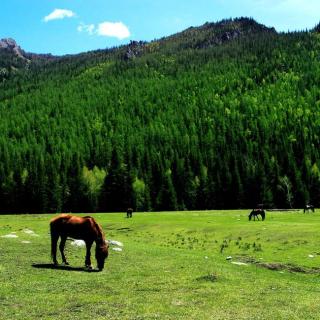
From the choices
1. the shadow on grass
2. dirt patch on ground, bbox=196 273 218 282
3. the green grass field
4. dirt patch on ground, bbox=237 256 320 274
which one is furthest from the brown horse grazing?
dirt patch on ground, bbox=237 256 320 274

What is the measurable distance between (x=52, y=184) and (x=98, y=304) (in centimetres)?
13900

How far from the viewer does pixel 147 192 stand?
153625mm

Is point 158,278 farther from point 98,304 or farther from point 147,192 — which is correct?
point 147,192

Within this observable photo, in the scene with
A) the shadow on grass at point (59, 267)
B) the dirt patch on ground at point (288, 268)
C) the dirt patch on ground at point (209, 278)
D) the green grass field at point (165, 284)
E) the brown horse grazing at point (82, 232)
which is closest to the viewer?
the green grass field at point (165, 284)

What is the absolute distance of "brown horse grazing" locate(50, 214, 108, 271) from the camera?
92.2 feet

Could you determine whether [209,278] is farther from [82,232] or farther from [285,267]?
[285,267]

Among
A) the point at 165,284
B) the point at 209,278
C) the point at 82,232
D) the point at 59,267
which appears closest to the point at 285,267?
the point at 209,278

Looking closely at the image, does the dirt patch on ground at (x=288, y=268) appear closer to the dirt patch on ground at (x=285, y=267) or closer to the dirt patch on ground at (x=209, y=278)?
the dirt patch on ground at (x=285, y=267)

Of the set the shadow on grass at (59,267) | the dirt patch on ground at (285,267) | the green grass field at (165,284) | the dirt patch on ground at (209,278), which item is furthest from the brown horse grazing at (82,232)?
the dirt patch on ground at (285,267)

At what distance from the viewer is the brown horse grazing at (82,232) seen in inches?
1106

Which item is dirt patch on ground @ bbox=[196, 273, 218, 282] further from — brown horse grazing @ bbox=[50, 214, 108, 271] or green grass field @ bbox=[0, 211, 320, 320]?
brown horse grazing @ bbox=[50, 214, 108, 271]

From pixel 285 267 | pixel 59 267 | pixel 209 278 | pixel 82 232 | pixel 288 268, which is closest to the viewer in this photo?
pixel 209 278

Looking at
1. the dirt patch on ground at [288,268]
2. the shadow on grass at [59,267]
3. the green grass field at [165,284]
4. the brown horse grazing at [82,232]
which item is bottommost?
the dirt patch on ground at [288,268]

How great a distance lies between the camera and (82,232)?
→ 29484 mm
